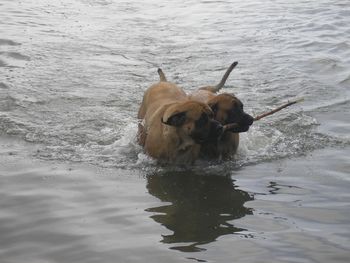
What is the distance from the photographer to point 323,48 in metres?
12.7

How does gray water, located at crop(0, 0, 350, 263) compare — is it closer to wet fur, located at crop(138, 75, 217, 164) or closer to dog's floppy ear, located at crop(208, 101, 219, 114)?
wet fur, located at crop(138, 75, 217, 164)

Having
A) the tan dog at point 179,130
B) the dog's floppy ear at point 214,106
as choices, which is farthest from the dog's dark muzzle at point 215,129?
the dog's floppy ear at point 214,106

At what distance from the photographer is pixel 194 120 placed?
6297 millimetres

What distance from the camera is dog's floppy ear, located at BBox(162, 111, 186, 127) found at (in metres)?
6.32

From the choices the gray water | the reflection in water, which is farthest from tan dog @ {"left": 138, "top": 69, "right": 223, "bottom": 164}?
the reflection in water

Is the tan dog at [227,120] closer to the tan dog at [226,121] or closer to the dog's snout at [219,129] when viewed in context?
the tan dog at [226,121]

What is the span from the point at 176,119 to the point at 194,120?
191mm

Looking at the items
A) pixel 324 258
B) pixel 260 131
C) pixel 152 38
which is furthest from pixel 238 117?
pixel 152 38

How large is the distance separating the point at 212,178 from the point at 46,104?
12.2 ft

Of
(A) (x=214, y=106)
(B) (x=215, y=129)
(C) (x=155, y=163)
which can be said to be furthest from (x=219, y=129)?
(C) (x=155, y=163)

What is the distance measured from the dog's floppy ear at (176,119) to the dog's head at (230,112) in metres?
0.52

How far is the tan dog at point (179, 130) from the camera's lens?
20.7 feet

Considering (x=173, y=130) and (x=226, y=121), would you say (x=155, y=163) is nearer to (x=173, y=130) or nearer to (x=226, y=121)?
(x=173, y=130)

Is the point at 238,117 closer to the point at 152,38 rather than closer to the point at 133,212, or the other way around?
the point at 133,212
